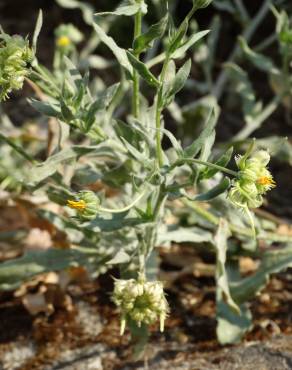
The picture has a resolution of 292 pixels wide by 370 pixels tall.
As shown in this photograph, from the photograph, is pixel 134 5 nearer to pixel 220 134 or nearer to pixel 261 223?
pixel 261 223

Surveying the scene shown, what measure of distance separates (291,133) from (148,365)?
1.71 meters

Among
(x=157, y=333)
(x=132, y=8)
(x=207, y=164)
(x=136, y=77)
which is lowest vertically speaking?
(x=157, y=333)

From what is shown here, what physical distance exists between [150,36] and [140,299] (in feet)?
2.26

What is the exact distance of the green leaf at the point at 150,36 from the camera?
70.6 inches

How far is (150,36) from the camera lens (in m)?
1.83

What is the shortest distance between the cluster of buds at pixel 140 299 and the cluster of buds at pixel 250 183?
358 millimetres

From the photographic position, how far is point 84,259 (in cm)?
239

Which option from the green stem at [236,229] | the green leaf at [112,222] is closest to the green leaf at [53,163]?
the green leaf at [112,222]

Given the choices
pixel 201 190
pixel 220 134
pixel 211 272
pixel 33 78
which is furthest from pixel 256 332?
pixel 220 134

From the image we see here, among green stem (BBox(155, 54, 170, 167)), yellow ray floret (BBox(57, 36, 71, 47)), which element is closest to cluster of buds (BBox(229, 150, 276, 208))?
green stem (BBox(155, 54, 170, 167))

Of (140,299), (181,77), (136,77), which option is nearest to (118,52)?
(136,77)

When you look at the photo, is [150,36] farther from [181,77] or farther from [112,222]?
[112,222]

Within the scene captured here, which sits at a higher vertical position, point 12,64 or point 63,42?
point 63,42

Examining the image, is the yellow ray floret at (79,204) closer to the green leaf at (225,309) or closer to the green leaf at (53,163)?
the green leaf at (53,163)
